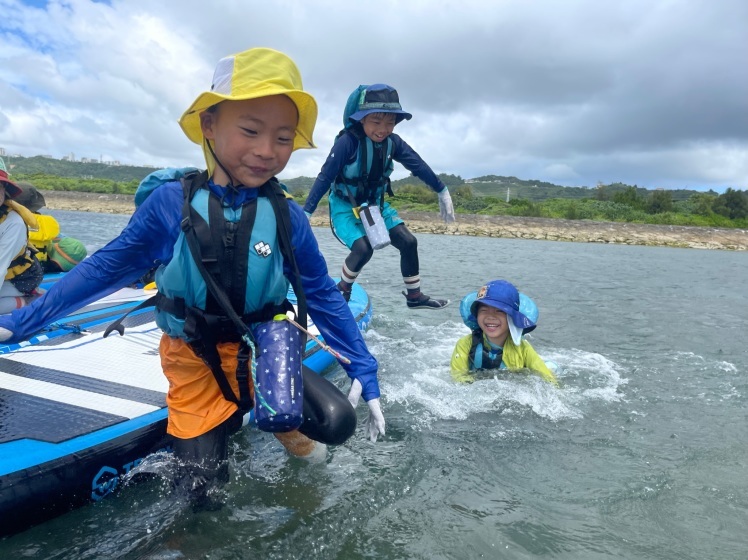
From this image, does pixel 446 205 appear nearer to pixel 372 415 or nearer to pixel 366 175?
pixel 366 175

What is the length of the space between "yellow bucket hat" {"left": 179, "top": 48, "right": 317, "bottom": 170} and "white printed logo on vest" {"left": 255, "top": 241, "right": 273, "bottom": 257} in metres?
0.62

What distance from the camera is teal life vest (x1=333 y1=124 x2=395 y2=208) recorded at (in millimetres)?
5668

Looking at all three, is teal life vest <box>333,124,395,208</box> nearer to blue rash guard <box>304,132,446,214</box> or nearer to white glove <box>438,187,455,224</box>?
blue rash guard <box>304,132,446,214</box>

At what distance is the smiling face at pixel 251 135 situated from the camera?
7.94 ft

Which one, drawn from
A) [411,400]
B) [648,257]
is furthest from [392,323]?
[648,257]

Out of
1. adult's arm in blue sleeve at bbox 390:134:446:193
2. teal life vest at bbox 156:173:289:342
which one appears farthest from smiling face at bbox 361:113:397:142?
teal life vest at bbox 156:173:289:342

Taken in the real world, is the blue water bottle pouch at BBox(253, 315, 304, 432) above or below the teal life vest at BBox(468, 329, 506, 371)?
above

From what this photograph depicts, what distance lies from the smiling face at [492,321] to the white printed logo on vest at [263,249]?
11.5ft

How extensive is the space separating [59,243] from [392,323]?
16.8 feet

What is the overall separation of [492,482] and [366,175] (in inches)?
136

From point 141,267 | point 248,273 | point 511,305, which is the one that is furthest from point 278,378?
point 511,305

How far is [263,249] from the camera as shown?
8.11ft

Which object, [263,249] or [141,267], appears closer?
[263,249]

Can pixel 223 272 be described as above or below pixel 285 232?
below
